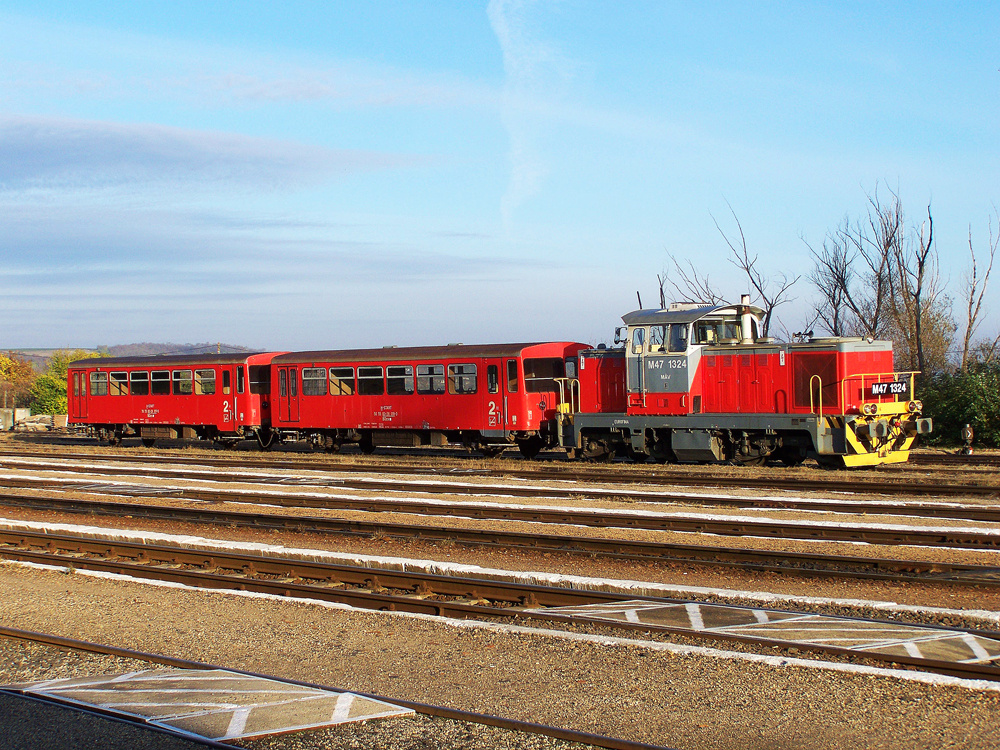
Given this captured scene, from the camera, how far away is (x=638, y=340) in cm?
2092

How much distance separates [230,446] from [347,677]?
25070mm

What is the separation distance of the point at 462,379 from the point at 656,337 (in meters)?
5.97

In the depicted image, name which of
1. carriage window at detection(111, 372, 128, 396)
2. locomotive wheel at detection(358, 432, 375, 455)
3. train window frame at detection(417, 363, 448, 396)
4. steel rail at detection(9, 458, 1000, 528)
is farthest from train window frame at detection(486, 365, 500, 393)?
carriage window at detection(111, 372, 128, 396)

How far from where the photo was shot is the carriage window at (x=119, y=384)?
106ft

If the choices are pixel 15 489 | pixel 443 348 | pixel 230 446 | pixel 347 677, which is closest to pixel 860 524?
pixel 347 677

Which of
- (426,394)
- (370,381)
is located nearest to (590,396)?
(426,394)

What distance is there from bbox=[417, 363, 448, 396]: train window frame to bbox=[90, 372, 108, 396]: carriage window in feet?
46.9

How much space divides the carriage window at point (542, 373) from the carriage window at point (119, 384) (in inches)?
653

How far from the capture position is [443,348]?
81.8 feet

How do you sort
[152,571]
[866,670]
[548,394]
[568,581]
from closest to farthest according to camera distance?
1. [866,670]
2. [568,581]
3. [152,571]
4. [548,394]

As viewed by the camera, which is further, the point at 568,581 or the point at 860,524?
the point at 860,524

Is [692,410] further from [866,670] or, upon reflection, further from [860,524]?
[866,670]

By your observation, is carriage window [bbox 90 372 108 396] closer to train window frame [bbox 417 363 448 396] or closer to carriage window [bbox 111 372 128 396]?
carriage window [bbox 111 372 128 396]

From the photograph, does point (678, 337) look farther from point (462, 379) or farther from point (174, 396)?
point (174, 396)
